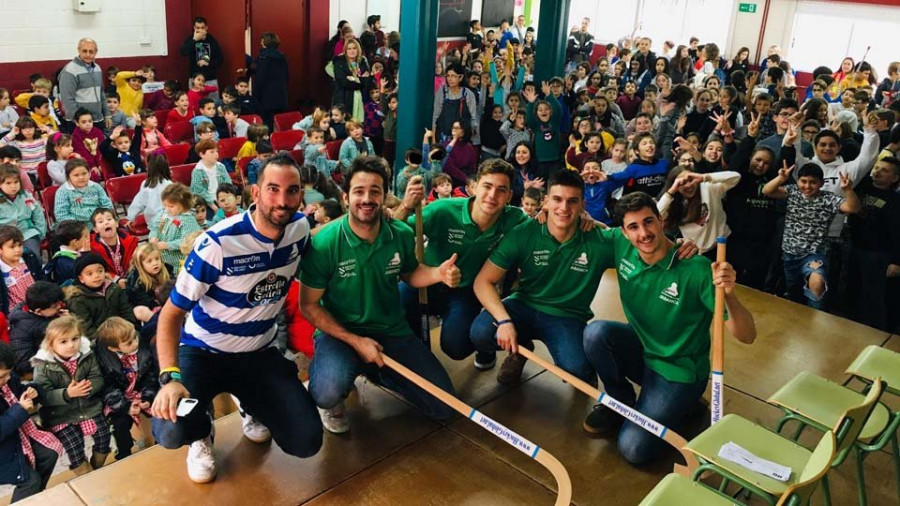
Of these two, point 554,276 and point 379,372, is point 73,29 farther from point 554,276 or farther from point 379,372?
point 554,276

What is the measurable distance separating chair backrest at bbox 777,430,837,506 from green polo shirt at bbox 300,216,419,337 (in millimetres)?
2165

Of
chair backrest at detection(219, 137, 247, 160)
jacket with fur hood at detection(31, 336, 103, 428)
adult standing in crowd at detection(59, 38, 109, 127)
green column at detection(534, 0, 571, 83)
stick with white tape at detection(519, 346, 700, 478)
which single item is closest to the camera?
stick with white tape at detection(519, 346, 700, 478)

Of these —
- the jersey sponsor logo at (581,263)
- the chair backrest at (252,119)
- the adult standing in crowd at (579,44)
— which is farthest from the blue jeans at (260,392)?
the adult standing in crowd at (579,44)

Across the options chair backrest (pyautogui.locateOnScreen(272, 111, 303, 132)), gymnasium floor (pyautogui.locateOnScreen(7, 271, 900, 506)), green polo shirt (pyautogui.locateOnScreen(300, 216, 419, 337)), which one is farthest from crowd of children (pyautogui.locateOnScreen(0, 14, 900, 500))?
gymnasium floor (pyautogui.locateOnScreen(7, 271, 900, 506))

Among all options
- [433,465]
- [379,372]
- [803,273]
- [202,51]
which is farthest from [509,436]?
[202,51]

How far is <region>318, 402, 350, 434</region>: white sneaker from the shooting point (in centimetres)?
414

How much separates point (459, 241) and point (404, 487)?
5.15 ft

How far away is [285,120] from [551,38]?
3.84m

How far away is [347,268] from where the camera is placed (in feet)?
13.3

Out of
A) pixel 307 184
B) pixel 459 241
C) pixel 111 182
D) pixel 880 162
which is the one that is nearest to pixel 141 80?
pixel 111 182

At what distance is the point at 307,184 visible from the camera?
24.4 ft

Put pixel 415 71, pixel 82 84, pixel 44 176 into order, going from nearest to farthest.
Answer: pixel 44 176 → pixel 415 71 → pixel 82 84

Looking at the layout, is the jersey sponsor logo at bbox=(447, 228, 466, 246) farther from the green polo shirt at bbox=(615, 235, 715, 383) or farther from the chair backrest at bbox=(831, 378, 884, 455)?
the chair backrest at bbox=(831, 378, 884, 455)

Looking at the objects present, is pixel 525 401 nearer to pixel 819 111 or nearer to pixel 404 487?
pixel 404 487
